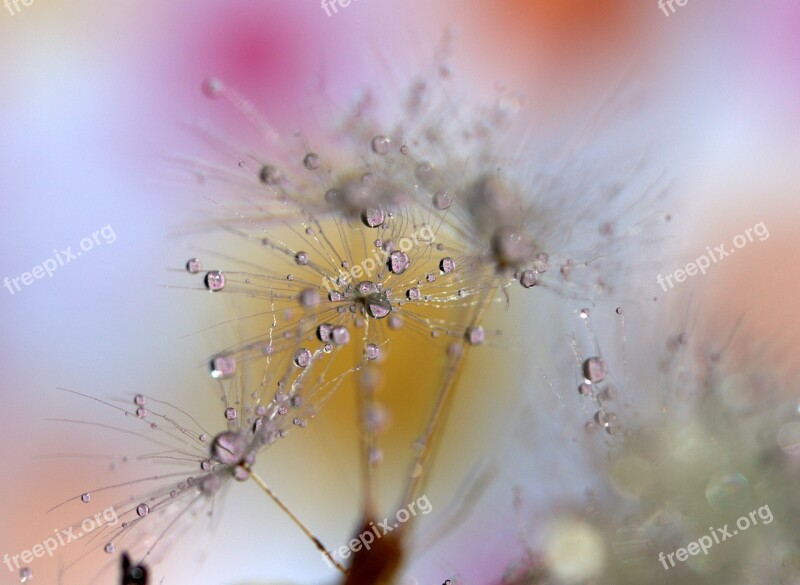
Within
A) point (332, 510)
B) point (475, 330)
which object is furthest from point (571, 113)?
point (332, 510)

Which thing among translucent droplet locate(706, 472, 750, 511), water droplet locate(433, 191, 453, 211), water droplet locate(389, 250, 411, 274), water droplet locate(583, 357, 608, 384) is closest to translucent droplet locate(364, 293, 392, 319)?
water droplet locate(389, 250, 411, 274)

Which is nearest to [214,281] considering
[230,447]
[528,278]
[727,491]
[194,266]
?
[194,266]

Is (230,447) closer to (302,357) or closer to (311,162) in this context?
(302,357)

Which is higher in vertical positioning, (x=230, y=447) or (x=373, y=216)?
(x=373, y=216)

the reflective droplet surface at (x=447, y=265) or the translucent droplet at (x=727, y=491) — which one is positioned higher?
the reflective droplet surface at (x=447, y=265)

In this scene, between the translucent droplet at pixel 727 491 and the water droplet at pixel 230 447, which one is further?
the translucent droplet at pixel 727 491

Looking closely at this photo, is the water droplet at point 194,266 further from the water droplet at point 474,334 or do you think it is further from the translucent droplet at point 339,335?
the water droplet at point 474,334

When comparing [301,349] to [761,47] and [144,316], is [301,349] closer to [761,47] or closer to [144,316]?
[144,316]

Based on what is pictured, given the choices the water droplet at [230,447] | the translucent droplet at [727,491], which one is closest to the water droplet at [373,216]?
the water droplet at [230,447]
